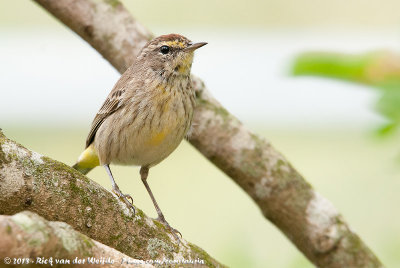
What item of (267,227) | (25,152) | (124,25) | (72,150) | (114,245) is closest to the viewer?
(25,152)

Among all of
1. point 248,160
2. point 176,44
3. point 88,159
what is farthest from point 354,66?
point 88,159

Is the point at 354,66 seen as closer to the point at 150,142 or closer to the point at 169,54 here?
the point at 169,54

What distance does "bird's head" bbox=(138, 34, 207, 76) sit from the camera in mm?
4879

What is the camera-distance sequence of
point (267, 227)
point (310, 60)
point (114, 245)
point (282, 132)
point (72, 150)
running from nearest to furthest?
point (114, 245) < point (310, 60) < point (267, 227) < point (72, 150) < point (282, 132)

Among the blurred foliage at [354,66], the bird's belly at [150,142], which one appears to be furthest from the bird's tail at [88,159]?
the blurred foliage at [354,66]

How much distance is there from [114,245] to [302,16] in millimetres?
8747

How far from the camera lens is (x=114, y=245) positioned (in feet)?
11.1

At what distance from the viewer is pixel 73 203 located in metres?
3.19

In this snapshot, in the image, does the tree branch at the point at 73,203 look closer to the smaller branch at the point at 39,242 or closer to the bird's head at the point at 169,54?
the smaller branch at the point at 39,242

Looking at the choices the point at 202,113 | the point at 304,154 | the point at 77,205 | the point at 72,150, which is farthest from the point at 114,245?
the point at 304,154

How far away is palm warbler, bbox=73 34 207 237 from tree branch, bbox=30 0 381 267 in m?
0.17

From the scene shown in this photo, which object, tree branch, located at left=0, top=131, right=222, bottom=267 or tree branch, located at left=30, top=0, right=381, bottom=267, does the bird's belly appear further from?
tree branch, located at left=0, top=131, right=222, bottom=267

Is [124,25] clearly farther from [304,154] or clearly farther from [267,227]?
[304,154]

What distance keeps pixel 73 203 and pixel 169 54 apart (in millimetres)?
2084
